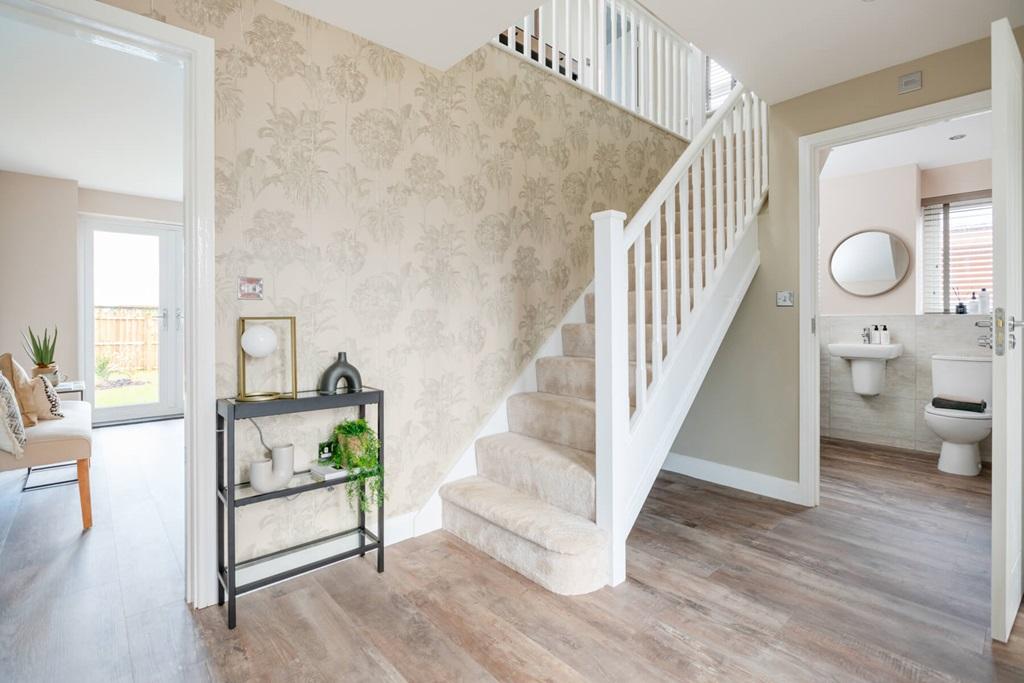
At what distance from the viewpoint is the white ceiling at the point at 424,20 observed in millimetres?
2014

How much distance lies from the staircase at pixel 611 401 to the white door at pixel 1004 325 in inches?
42.1

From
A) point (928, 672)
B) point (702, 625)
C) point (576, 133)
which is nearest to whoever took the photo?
point (928, 672)

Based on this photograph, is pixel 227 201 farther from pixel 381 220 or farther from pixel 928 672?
pixel 928 672

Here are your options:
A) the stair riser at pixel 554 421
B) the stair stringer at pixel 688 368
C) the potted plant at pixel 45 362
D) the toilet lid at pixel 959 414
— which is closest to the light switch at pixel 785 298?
the stair stringer at pixel 688 368

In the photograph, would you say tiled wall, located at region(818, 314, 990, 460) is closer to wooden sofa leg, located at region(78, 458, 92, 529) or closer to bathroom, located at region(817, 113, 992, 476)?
bathroom, located at region(817, 113, 992, 476)

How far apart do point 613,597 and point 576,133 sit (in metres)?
2.57

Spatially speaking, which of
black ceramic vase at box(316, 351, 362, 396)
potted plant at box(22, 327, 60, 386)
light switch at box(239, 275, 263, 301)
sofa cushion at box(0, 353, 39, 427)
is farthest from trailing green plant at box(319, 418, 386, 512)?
potted plant at box(22, 327, 60, 386)

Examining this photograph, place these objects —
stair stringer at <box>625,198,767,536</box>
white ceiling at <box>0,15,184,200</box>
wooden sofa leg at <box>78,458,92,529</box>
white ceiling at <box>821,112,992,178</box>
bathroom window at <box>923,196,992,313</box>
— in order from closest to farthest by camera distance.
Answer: stair stringer at <box>625,198,767,536</box> → wooden sofa leg at <box>78,458,92,529</box> → white ceiling at <box>0,15,184,200</box> → white ceiling at <box>821,112,992,178</box> → bathroom window at <box>923,196,992,313</box>

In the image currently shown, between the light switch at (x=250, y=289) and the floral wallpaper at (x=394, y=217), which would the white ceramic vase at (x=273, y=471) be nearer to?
the floral wallpaper at (x=394, y=217)

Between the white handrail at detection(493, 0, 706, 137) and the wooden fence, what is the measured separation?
16.6 ft

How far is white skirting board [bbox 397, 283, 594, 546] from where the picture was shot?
2.43m

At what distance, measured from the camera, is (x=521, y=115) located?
9.38 feet

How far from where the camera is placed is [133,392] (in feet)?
18.3

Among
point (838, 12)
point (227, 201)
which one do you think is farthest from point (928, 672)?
point (227, 201)
